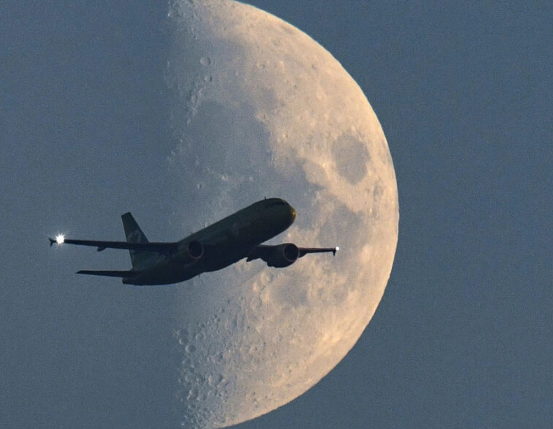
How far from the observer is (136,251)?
77250 millimetres

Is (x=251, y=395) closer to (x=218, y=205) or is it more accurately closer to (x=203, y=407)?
(x=203, y=407)

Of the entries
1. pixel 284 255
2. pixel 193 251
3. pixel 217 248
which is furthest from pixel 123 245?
pixel 284 255

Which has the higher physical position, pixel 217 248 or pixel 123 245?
pixel 123 245

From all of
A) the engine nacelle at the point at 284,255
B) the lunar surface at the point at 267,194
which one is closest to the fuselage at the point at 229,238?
the engine nacelle at the point at 284,255

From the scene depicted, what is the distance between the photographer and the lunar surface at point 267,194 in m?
77.8

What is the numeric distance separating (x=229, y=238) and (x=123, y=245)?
6.63 m

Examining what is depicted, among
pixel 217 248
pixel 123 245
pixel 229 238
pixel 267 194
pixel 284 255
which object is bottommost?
pixel 229 238

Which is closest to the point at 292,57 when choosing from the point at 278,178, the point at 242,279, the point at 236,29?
the point at 236,29

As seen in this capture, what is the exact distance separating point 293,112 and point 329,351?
1648 cm

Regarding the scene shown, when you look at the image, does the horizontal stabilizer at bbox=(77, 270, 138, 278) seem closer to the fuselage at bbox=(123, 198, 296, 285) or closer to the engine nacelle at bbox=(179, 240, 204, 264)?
the fuselage at bbox=(123, 198, 296, 285)

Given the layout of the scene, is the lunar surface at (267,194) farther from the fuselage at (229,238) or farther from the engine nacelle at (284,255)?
the fuselage at (229,238)

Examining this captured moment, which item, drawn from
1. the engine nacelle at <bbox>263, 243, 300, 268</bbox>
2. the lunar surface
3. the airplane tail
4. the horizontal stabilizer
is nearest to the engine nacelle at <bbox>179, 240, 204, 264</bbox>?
the airplane tail

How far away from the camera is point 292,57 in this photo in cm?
8400

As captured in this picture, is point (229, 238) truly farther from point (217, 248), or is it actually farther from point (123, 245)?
point (123, 245)
